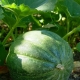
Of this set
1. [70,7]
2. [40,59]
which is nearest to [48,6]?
[70,7]

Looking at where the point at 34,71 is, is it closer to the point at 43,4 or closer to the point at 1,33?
the point at 43,4

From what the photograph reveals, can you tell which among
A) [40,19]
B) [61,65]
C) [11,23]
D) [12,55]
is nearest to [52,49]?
[61,65]

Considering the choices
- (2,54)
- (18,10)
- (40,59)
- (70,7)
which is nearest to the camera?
(40,59)

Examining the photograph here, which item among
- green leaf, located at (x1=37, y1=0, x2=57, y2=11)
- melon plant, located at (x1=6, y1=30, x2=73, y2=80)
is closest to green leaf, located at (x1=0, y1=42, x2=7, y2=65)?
melon plant, located at (x1=6, y1=30, x2=73, y2=80)

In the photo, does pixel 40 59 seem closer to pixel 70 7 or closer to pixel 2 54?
pixel 2 54

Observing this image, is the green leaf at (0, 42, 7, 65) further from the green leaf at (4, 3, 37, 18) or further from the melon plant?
the green leaf at (4, 3, 37, 18)

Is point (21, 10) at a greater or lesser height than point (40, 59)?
greater

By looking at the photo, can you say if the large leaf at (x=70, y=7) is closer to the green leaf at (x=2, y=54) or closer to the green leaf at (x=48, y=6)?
the green leaf at (x=48, y=6)

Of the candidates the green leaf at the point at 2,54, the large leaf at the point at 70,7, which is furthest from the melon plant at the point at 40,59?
the large leaf at the point at 70,7
